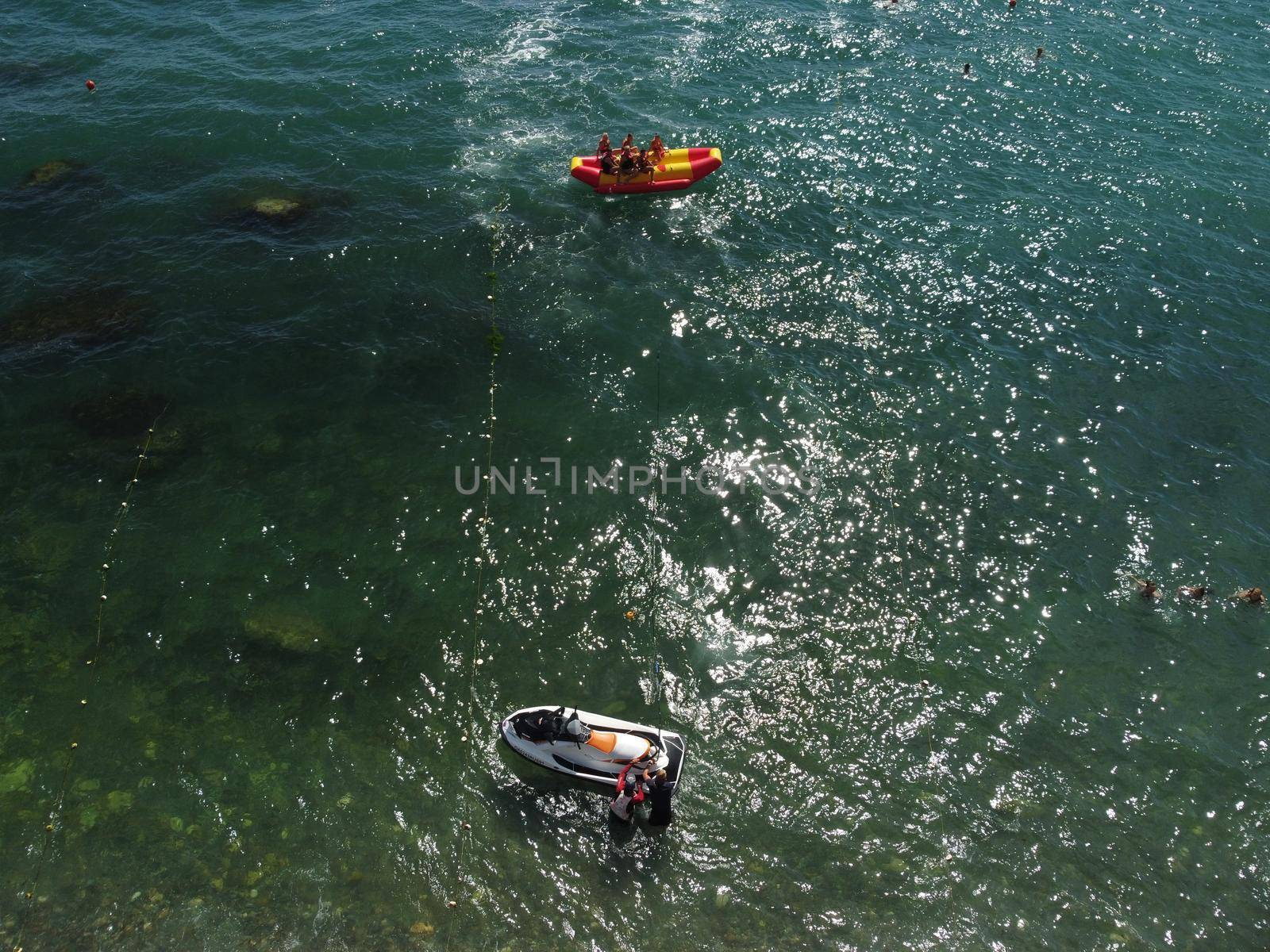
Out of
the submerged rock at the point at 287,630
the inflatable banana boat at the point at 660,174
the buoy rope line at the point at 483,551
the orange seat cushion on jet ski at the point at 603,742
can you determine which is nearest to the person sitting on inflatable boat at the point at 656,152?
the inflatable banana boat at the point at 660,174

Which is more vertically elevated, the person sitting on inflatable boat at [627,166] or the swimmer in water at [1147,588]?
the person sitting on inflatable boat at [627,166]

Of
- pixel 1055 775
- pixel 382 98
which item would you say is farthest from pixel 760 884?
pixel 382 98

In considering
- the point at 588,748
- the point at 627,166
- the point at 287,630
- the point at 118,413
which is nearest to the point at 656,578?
the point at 588,748

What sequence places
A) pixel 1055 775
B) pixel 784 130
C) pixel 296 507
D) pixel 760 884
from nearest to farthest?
1. pixel 760 884
2. pixel 1055 775
3. pixel 296 507
4. pixel 784 130

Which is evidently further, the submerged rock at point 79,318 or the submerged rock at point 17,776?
the submerged rock at point 79,318

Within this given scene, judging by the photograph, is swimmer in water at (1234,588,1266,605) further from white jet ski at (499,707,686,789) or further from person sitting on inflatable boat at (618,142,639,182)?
person sitting on inflatable boat at (618,142,639,182)

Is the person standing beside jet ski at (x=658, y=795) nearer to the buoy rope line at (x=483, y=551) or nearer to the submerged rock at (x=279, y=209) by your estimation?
the buoy rope line at (x=483, y=551)

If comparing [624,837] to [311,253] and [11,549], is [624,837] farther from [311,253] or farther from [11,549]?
[311,253]
